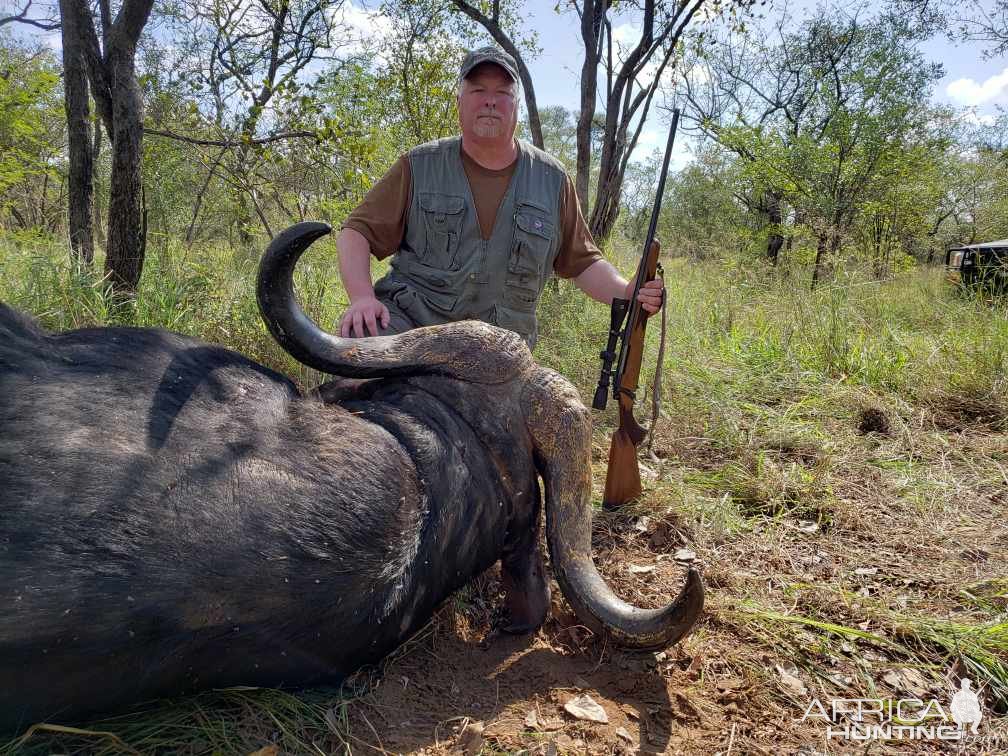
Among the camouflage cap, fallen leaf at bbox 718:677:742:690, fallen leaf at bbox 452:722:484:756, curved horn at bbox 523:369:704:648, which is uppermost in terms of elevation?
the camouflage cap

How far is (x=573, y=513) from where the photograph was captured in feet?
6.68

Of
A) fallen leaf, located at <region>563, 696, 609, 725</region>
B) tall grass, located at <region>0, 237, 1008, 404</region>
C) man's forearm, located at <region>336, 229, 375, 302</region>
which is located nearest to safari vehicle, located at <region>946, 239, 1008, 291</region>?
tall grass, located at <region>0, 237, 1008, 404</region>

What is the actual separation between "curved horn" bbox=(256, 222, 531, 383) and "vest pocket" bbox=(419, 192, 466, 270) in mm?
1269

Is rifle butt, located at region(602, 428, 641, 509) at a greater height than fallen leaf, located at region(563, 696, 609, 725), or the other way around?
rifle butt, located at region(602, 428, 641, 509)

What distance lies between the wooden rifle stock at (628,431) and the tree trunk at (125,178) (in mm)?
3136

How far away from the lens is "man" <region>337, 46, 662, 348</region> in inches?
129

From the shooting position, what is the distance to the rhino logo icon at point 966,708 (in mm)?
1856

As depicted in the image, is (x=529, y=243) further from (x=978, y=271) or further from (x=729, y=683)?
(x=978, y=271)

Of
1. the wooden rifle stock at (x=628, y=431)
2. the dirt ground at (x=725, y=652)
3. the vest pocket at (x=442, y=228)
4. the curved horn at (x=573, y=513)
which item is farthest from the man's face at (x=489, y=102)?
the dirt ground at (x=725, y=652)

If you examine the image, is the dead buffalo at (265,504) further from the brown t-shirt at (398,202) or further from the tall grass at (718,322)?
the tall grass at (718,322)

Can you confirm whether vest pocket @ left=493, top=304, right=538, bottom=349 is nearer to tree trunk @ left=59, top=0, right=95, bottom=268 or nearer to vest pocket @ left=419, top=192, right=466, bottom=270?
vest pocket @ left=419, top=192, right=466, bottom=270

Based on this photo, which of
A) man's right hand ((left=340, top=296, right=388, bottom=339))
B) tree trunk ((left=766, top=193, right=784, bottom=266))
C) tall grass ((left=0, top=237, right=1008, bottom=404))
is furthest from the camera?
tree trunk ((left=766, top=193, right=784, bottom=266))

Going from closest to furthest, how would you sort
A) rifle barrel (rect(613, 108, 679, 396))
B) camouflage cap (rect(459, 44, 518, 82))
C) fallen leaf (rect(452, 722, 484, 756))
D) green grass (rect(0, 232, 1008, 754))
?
fallen leaf (rect(452, 722, 484, 756)), green grass (rect(0, 232, 1008, 754)), rifle barrel (rect(613, 108, 679, 396)), camouflage cap (rect(459, 44, 518, 82))

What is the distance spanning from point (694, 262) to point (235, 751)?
9382 mm
